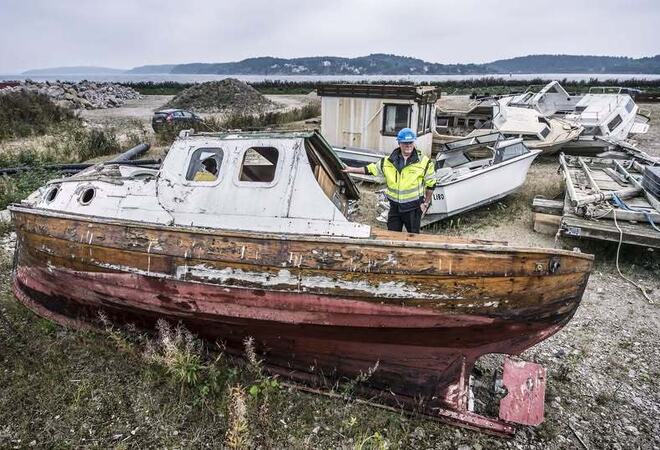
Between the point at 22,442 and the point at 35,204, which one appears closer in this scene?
the point at 22,442

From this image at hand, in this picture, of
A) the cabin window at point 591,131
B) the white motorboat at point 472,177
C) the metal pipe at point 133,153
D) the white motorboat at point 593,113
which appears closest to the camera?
the white motorboat at point 472,177

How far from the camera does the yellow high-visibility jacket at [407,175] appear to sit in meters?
4.84

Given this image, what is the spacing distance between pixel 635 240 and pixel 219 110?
28374 millimetres

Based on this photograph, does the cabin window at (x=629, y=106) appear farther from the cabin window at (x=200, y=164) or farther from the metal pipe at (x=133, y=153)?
the metal pipe at (x=133, y=153)

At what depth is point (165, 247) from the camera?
3.88m

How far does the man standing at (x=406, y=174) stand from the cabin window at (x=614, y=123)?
13.8 m

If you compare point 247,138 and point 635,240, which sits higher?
point 247,138

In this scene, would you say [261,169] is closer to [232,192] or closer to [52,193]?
[232,192]

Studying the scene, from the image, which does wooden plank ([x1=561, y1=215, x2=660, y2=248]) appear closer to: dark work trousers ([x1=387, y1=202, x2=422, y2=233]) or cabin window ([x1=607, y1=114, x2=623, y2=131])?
dark work trousers ([x1=387, y1=202, x2=422, y2=233])

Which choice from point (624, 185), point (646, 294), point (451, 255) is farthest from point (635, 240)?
point (451, 255)

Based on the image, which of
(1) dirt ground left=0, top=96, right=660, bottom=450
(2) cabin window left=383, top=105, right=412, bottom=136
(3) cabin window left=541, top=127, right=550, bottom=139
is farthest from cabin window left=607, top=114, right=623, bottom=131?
(1) dirt ground left=0, top=96, right=660, bottom=450

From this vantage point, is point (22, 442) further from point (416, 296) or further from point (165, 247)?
point (416, 296)

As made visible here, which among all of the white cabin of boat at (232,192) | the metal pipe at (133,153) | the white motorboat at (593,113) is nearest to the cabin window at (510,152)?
the white cabin of boat at (232,192)

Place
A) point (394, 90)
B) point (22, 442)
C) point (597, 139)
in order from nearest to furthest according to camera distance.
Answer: point (22, 442)
point (394, 90)
point (597, 139)
